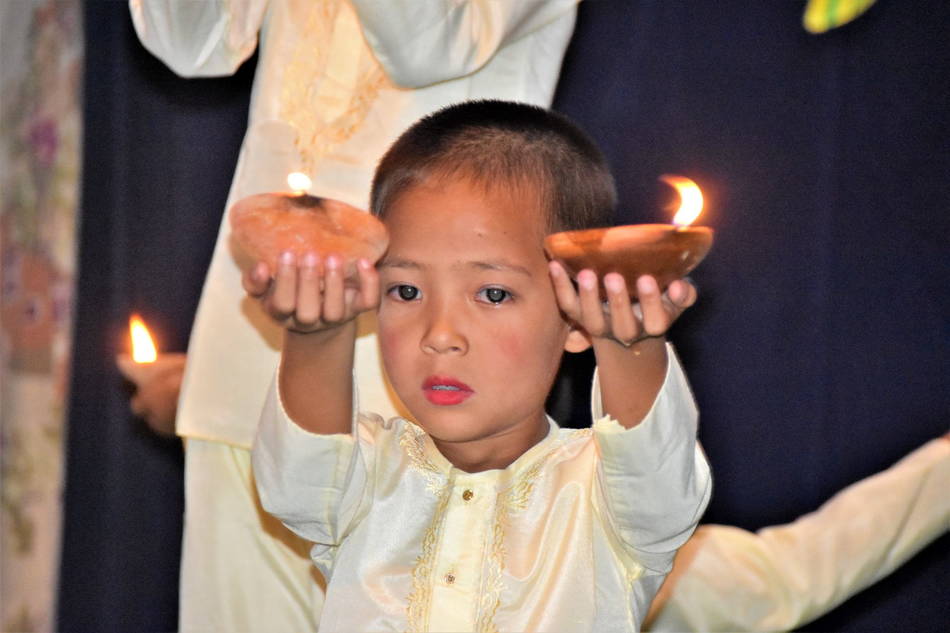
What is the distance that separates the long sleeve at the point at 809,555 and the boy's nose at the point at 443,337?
2.10 feet

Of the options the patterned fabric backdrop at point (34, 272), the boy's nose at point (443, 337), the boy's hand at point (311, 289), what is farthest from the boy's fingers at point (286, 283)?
the patterned fabric backdrop at point (34, 272)

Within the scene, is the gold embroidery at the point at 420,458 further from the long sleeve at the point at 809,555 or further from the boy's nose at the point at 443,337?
the long sleeve at the point at 809,555

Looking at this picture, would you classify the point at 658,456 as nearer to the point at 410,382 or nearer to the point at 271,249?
the point at 410,382

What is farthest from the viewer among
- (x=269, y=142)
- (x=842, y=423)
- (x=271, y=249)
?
(x=842, y=423)

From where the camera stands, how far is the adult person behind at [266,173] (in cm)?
126

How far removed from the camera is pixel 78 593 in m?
1.78

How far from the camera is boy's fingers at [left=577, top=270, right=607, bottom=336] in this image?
31.8 inches

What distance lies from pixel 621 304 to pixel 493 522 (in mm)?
310

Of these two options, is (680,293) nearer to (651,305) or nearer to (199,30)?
(651,305)

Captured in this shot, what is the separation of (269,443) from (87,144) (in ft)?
3.13

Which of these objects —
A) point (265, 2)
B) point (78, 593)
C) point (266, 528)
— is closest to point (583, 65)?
point (265, 2)

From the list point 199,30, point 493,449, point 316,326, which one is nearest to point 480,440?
point 493,449

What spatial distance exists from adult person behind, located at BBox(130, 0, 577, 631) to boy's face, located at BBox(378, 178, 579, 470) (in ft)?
0.96

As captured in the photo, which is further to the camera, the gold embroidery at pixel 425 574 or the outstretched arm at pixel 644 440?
the gold embroidery at pixel 425 574
